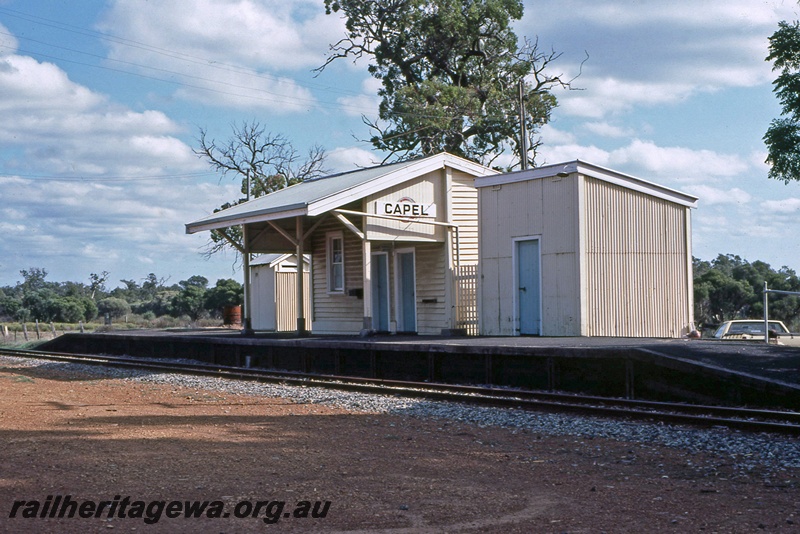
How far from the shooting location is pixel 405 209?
20734 millimetres

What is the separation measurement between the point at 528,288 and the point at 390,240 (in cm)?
383

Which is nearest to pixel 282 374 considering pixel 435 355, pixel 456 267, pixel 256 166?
pixel 435 355

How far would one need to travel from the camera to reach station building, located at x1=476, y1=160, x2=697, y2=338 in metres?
17.5

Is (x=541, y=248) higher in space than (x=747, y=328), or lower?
higher

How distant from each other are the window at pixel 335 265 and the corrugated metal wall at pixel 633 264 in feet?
26.1

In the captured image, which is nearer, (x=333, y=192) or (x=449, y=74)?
(x=333, y=192)

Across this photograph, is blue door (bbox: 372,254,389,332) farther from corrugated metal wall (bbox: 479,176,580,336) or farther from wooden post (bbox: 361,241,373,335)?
corrugated metal wall (bbox: 479,176,580,336)

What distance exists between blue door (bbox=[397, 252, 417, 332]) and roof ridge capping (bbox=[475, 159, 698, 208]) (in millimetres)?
3474

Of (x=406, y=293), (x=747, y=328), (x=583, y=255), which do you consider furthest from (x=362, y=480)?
(x=747, y=328)

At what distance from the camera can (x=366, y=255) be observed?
66.0 feet

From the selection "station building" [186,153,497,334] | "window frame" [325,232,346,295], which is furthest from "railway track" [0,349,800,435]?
"window frame" [325,232,346,295]

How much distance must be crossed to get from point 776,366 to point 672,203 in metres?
8.16

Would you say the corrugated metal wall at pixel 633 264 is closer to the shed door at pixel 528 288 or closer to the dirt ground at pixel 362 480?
the shed door at pixel 528 288

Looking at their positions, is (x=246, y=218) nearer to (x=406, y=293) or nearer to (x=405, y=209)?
(x=405, y=209)
